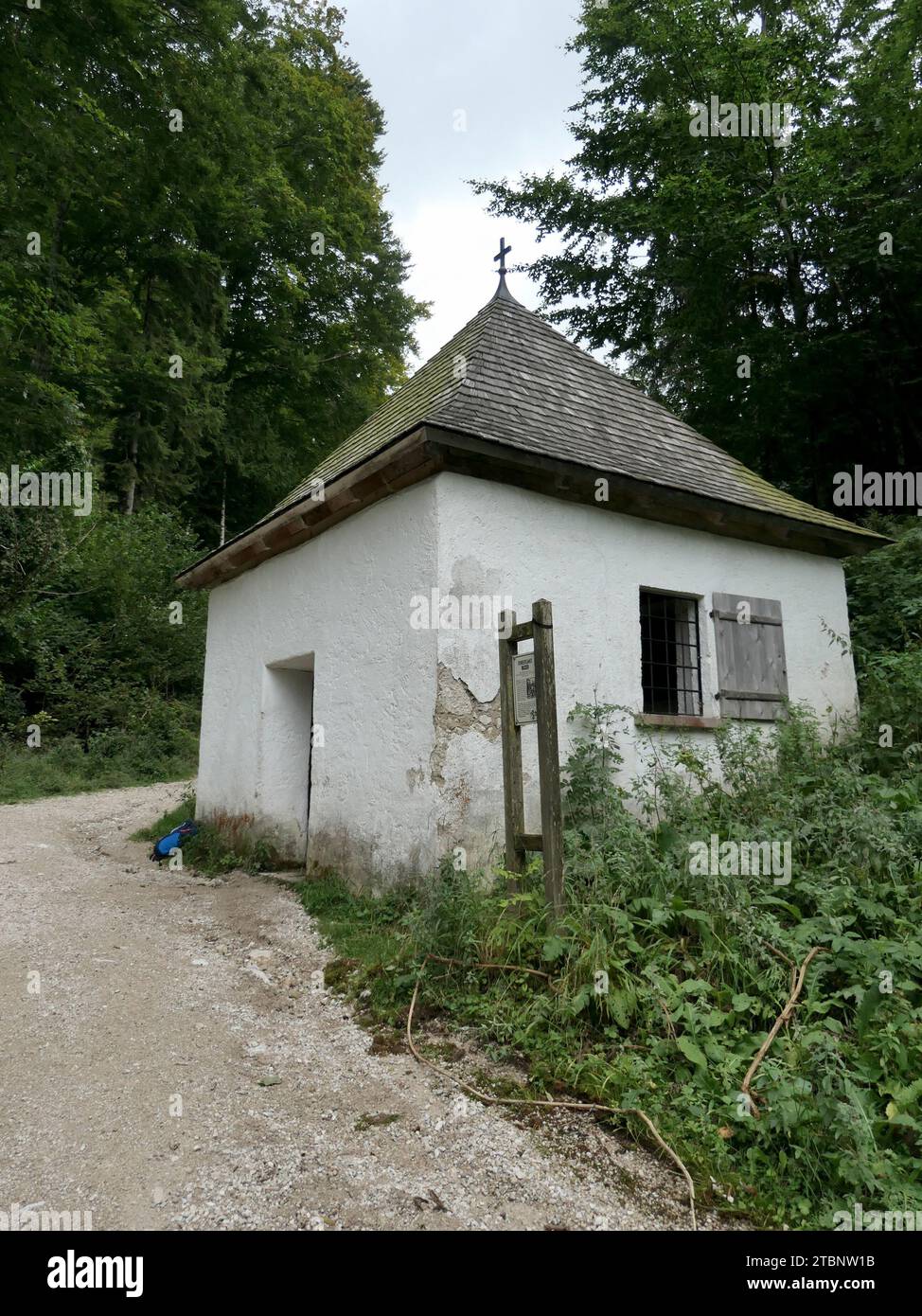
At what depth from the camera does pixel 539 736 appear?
164 inches

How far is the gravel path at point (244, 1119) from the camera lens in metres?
2.46

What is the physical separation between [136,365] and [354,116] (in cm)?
1038

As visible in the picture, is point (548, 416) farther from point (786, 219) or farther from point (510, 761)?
point (786, 219)

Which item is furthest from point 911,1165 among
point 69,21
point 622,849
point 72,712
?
point 72,712

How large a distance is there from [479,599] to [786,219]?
10734 mm

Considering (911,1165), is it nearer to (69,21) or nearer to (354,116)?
(69,21)

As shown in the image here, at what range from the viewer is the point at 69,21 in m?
5.54

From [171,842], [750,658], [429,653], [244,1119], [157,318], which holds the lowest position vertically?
[244,1119]

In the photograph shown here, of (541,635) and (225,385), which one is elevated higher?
(225,385)

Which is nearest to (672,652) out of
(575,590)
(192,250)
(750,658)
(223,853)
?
(750,658)

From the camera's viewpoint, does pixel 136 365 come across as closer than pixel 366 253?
Yes

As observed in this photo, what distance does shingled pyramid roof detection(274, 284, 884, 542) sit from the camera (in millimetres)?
6254

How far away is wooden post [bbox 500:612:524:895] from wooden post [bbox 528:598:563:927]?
0.93 feet

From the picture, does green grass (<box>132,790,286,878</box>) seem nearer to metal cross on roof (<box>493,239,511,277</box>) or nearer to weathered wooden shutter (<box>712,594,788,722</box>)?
weathered wooden shutter (<box>712,594,788,722</box>)
